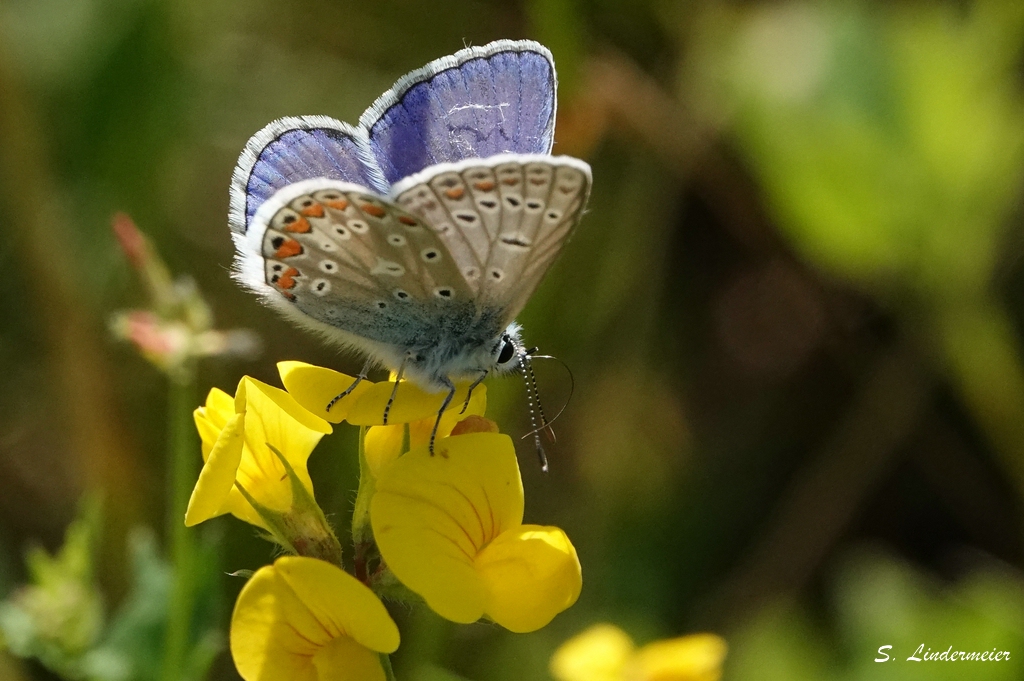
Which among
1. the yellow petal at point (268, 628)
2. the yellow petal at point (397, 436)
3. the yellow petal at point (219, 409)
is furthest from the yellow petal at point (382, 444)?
the yellow petal at point (268, 628)

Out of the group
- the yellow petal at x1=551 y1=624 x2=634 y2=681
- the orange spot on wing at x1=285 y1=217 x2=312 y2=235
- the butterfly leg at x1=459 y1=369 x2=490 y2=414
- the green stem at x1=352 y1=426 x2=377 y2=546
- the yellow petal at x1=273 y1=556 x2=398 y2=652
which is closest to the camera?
the yellow petal at x1=273 y1=556 x2=398 y2=652

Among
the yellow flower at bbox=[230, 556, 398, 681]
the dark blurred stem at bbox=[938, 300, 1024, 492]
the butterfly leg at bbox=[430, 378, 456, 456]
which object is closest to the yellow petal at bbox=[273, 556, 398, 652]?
the yellow flower at bbox=[230, 556, 398, 681]

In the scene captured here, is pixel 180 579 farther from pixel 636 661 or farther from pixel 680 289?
pixel 680 289

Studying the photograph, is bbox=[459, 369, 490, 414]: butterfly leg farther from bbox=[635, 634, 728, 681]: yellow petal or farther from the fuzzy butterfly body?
bbox=[635, 634, 728, 681]: yellow petal

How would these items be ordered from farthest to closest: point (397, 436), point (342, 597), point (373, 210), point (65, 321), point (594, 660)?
point (65, 321), point (594, 660), point (397, 436), point (373, 210), point (342, 597)

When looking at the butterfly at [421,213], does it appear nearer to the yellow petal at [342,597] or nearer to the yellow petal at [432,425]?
the yellow petal at [432,425]

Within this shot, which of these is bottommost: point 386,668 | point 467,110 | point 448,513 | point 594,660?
point 594,660
